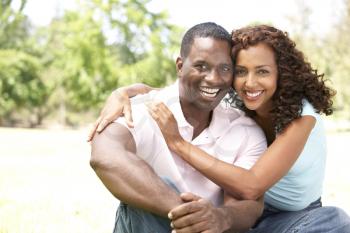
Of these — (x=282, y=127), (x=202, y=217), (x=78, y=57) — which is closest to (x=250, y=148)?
(x=282, y=127)

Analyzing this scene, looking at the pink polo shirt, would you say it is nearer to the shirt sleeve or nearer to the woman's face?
the shirt sleeve

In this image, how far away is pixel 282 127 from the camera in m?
3.06

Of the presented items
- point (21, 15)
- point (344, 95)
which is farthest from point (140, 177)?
point (21, 15)

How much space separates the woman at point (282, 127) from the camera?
287cm

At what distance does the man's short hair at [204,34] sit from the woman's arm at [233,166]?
430mm

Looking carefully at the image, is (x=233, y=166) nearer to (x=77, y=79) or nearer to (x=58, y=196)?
(x=58, y=196)

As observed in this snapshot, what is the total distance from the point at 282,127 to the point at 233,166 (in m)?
0.45

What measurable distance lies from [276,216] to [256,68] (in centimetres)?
90

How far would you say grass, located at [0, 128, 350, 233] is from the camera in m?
4.95

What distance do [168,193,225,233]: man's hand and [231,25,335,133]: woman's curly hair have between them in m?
0.79

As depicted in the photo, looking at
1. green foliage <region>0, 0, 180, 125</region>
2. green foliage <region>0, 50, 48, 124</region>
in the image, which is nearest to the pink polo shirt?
green foliage <region>0, 0, 180, 125</region>

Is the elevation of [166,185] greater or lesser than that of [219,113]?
lesser

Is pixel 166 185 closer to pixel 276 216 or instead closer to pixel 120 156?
pixel 120 156

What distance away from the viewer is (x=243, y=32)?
123 inches
